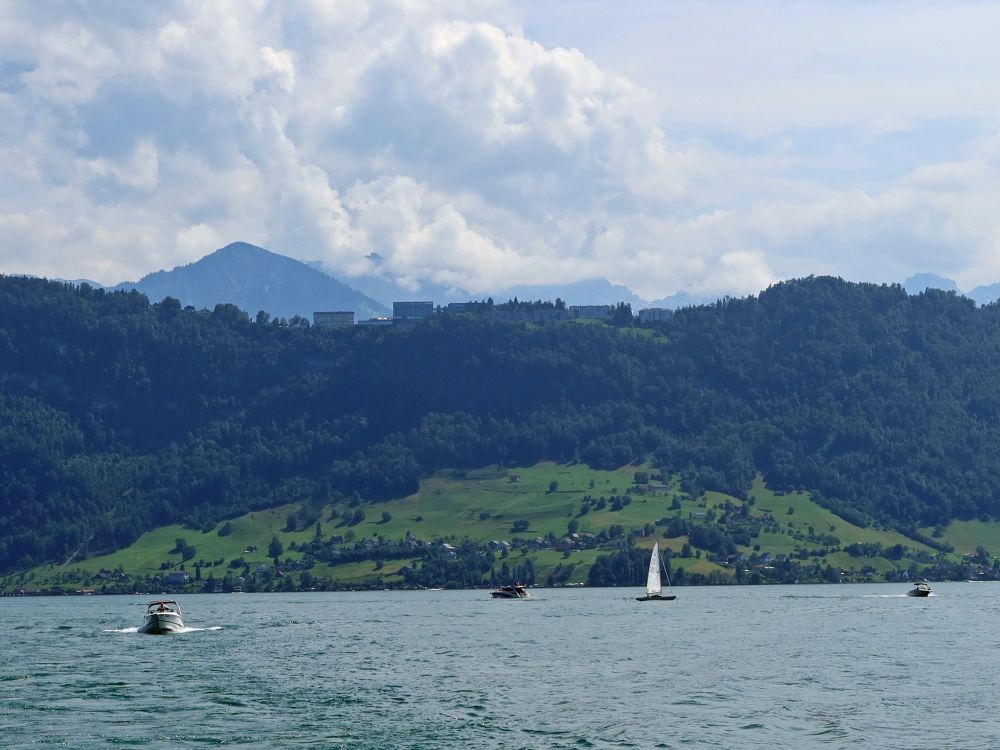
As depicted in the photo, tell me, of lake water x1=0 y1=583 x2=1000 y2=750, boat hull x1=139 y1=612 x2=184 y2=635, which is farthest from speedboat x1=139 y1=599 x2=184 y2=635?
lake water x1=0 y1=583 x2=1000 y2=750

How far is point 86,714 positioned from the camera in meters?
99.6

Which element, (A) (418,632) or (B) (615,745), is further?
(A) (418,632)

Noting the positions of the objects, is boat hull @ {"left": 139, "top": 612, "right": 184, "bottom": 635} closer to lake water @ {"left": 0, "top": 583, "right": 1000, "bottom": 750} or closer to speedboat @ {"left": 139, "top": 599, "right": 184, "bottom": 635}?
speedboat @ {"left": 139, "top": 599, "right": 184, "bottom": 635}

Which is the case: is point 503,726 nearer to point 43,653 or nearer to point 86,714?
point 86,714

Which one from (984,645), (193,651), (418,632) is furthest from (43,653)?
(984,645)

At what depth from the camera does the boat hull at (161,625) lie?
612 feet

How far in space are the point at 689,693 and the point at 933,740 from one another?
2518 centimetres

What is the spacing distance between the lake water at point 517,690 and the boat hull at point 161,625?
12.1 m

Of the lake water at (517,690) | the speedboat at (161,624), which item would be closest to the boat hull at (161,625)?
the speedboat at (161,624)

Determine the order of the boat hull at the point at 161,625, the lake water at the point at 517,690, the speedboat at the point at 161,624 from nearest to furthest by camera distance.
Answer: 1. the lake water at the point at 517,690
2. the boat hull at the point at 161,625
3. the speedboat at the point at 161,624

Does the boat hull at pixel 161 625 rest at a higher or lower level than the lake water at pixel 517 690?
higher

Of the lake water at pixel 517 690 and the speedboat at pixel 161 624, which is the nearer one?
the lake water at pixel 517 690

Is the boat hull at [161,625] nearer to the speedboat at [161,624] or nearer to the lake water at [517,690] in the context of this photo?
the speedboat at [161,624]

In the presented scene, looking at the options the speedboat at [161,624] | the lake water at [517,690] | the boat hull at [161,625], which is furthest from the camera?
the speedboat at [161,624]
